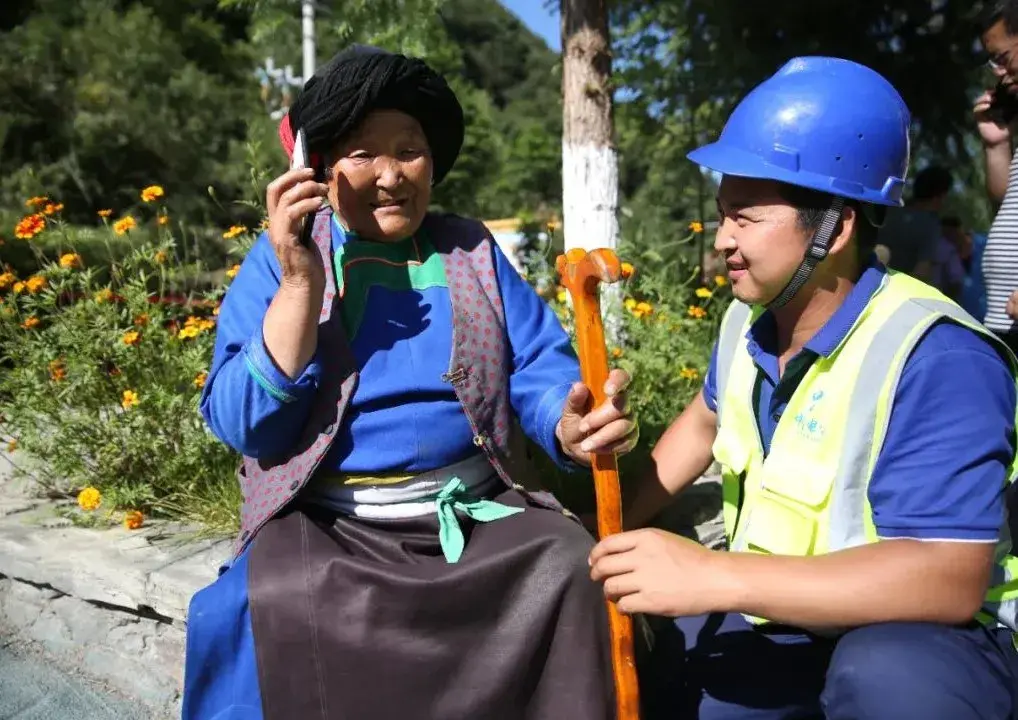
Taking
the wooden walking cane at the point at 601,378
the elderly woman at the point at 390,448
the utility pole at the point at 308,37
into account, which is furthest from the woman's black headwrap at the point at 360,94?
the utility pole at the point at 308,37

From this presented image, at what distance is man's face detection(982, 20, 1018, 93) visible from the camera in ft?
8.66

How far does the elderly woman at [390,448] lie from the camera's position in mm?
1695

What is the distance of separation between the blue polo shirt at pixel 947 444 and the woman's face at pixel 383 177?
3.51 ft

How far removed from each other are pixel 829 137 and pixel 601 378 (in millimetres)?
595

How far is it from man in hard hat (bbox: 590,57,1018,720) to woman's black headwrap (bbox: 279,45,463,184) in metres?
0.62

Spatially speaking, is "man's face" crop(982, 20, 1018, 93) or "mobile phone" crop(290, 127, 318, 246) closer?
"mobile phone" crop(290, 127, 318, 246)

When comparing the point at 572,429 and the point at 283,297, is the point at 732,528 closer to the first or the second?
the point at 572,429

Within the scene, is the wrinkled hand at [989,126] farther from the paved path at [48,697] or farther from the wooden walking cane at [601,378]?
the paved path at [48,697]

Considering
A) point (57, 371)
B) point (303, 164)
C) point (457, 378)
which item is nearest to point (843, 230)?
point (457, 378)

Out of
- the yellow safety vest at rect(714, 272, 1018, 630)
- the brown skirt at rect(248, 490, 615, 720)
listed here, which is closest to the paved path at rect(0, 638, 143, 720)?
the brown skirt at rect(248, 490, 615, 720)

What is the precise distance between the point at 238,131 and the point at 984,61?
11.3m

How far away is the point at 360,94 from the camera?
5.98 feet

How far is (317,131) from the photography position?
1.86 meters

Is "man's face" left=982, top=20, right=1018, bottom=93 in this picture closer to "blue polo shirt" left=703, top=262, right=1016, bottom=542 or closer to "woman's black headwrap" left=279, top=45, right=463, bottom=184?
"blue polo shirt" left=703, top=262, right=1016, bottom=542
